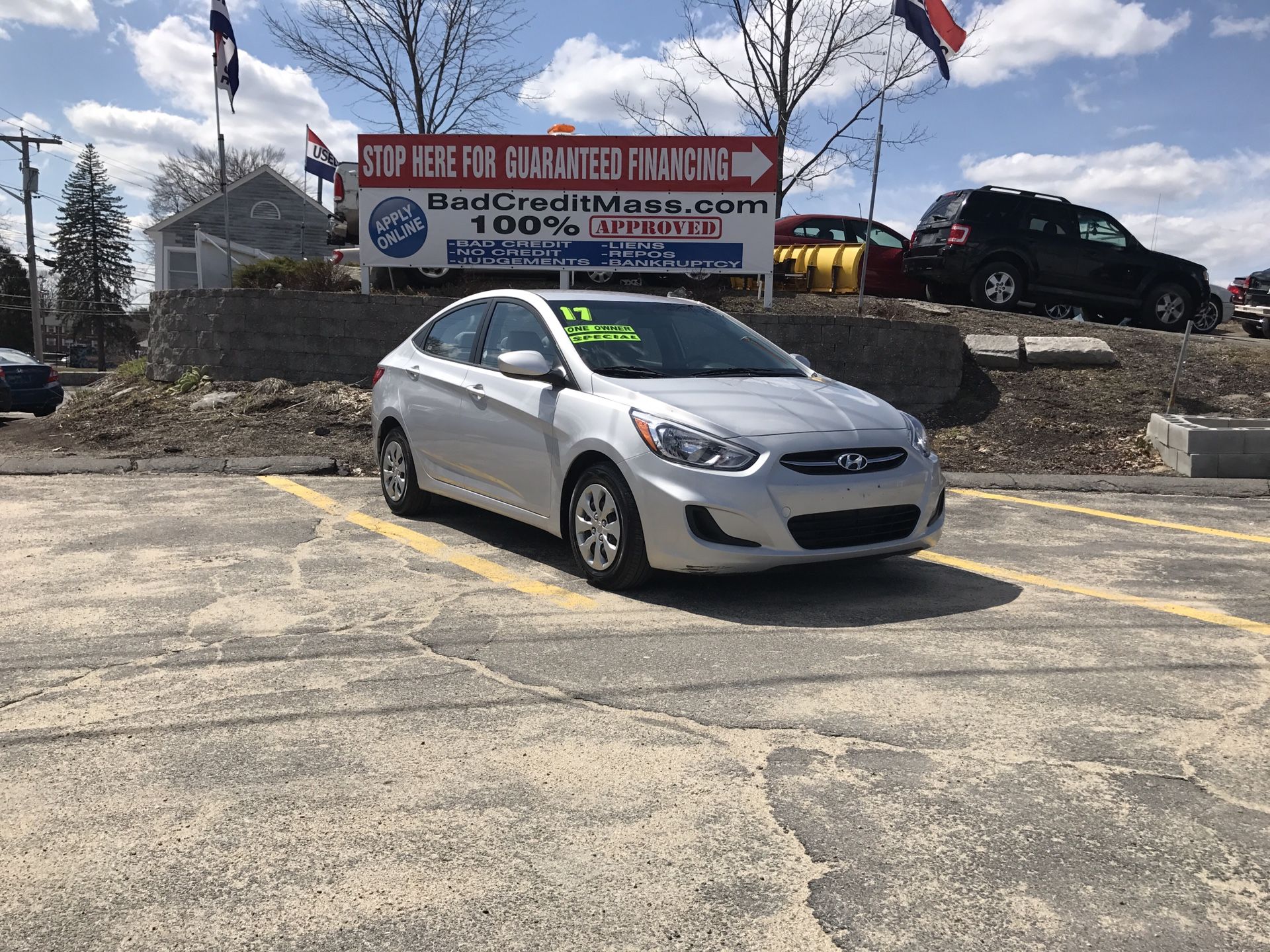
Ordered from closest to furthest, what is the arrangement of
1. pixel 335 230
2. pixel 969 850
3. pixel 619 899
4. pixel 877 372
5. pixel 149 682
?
pixel 619 899 → pixel 969 850 → pixel 149 682 → pixel 877 372 → pixel 335 230

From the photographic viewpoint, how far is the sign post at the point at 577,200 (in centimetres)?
1263

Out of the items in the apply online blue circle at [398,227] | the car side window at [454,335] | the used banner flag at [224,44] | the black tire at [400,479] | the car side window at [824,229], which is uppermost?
the used banner flag at [224,44]

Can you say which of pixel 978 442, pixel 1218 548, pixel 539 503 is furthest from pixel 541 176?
pixel 1218 548

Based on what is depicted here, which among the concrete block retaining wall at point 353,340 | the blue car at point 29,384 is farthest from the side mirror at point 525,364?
the blue car at point 29,384

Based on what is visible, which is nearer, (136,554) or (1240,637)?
(1240,637)

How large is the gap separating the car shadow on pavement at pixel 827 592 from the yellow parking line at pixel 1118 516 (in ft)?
8.03

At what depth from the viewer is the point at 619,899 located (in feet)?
8.24

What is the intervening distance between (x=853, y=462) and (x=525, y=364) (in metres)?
1.84

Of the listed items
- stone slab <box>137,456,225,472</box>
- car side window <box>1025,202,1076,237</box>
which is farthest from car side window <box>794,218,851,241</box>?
stone slab <box>137,456,225,472</box>

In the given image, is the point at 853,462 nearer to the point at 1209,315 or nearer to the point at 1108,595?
the point at 1108,595

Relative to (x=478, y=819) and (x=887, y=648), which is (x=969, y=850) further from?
(x=887, y=648)

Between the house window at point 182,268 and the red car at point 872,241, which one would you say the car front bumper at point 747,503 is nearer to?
the red car at point 872,241

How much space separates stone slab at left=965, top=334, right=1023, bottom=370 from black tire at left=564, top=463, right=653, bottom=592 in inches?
328

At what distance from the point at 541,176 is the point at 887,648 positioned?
380 inches
